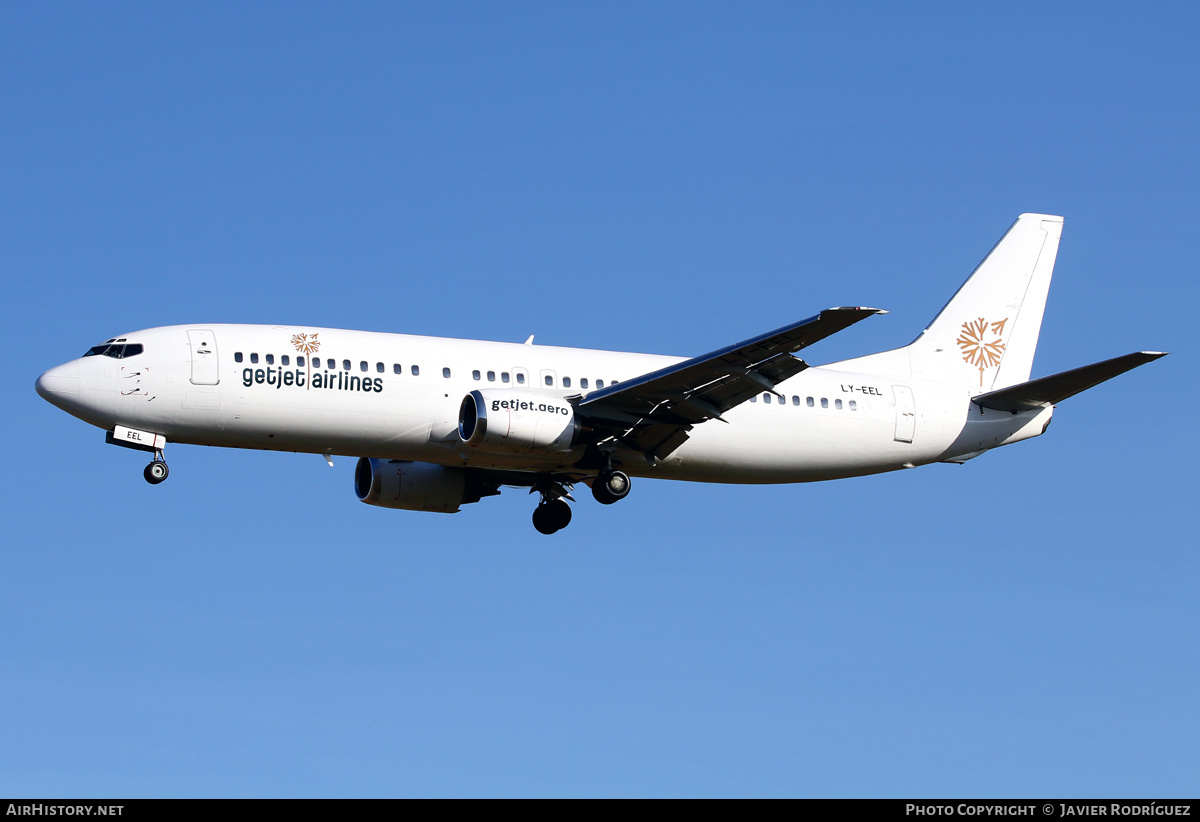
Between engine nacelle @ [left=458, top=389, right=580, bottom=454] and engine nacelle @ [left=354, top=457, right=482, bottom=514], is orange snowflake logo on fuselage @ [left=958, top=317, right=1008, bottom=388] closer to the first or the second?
engine nacelle @ [left=458, top=389, right=580, bottom=454]

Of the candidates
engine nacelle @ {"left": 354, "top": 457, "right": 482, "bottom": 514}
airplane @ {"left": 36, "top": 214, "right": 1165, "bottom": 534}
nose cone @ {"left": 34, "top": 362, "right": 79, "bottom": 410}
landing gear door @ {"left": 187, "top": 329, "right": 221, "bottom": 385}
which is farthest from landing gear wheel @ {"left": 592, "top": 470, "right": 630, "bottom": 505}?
nose cone @ {"left": 34, "top": 362, "right": 79, "bottom": 410}

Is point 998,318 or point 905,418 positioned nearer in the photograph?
point 905,418

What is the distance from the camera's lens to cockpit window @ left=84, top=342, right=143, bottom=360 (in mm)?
33625

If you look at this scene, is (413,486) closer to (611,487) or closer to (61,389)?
(611,487)

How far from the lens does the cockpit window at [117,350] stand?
3362 cm

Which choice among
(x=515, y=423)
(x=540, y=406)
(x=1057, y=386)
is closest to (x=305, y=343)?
(x=515, y=423)

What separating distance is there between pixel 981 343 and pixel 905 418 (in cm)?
479

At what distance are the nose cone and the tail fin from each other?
22472 mm

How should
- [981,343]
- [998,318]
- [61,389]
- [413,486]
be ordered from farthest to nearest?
[998,318], [981,343], [413,486], [61,389]

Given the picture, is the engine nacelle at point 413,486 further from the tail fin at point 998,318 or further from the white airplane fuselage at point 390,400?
the tail fin at point 998,318

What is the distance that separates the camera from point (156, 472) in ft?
111

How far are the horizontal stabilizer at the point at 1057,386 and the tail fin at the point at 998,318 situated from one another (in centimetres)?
159

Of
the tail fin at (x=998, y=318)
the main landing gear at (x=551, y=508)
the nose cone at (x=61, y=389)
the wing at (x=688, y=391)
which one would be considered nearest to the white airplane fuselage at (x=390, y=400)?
the nose cone at (x=61, y=389)
